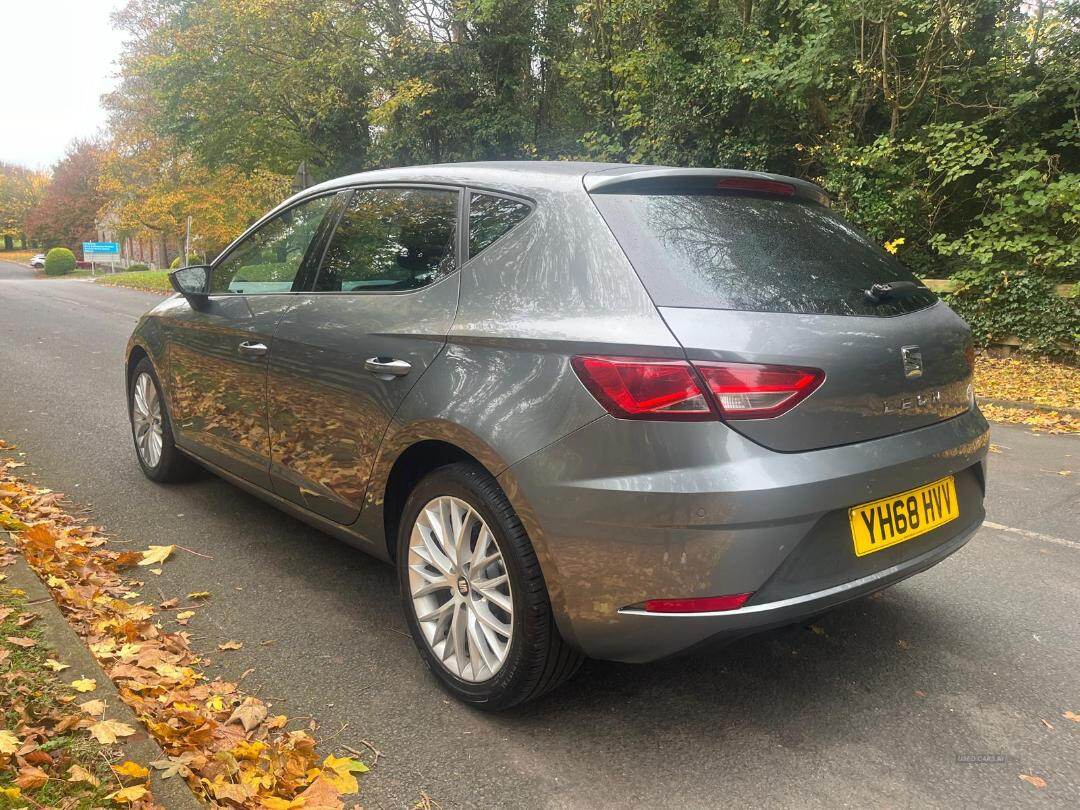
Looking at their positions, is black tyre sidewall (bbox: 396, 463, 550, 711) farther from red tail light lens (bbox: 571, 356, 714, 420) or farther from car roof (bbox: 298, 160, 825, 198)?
car roof (bbox: 298, 160, 825, 198)

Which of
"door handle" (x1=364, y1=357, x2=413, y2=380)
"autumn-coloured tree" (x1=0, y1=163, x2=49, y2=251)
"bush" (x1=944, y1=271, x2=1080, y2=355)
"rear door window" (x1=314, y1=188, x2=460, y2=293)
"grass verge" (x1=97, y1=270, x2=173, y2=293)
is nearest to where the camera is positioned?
"door handle" (x1=364, y1=357, x2=413, y2=380)

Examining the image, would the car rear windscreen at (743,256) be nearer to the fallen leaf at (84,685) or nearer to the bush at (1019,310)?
the fallen leaf at (84,685)

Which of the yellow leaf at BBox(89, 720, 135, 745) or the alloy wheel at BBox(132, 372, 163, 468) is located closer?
the yellow leaf at BBox(89, 720, 135, 745)

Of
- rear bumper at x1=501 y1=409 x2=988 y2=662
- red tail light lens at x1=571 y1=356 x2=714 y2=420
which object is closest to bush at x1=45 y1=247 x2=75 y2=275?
rear bumper at x1=501 y1=409 x2=988 y2=662

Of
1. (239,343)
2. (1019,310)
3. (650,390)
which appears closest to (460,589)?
(650,390)

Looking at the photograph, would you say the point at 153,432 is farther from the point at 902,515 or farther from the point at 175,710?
the point at 902,515

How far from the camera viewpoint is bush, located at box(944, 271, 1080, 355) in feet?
32.4

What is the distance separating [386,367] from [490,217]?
622 millimetres

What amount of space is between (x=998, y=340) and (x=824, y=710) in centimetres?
948

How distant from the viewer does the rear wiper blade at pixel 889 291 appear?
102 inches

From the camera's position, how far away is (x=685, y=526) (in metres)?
2.15

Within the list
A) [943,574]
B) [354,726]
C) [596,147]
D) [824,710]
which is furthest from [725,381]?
[596,147]

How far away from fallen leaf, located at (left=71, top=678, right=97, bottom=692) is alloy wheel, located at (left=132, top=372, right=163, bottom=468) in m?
2.58

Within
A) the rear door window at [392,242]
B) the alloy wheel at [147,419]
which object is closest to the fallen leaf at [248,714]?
the rear door window at [392,242]
